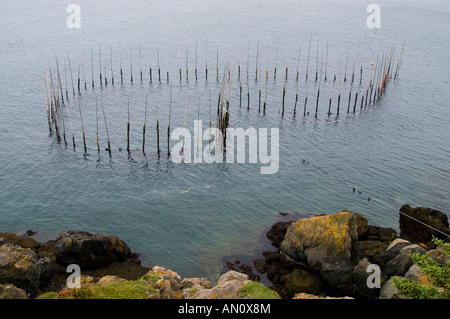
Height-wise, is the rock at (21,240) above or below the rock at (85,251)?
below

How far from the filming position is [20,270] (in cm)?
3800

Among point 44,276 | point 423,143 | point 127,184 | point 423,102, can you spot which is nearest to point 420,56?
point 423,102

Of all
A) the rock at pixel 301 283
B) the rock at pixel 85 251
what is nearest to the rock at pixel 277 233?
the rock at pixel 301 283

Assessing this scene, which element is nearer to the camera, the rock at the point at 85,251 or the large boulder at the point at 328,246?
the large boulder at the point at 328,246

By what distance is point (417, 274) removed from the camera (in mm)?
40000

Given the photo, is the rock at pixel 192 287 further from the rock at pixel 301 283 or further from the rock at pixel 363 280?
the rock at pixel 363 280

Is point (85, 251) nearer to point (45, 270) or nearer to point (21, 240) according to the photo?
point (45, 270)

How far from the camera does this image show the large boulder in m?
44.1

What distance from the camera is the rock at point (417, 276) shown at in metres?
39.1

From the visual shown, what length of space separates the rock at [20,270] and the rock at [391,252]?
3425 centimetres

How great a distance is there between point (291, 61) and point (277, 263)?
83.2m

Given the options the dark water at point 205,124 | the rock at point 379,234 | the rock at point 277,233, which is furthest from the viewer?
the dark water at point 205,124
